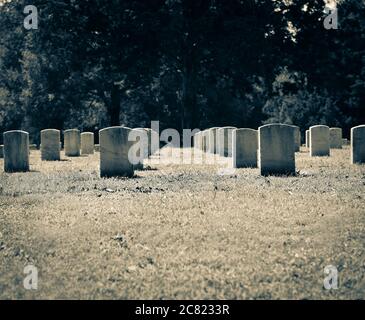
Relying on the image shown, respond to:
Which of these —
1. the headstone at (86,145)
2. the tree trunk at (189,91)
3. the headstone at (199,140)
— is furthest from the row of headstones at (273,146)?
the tree trunk at (189,91)

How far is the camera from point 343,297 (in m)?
4.94

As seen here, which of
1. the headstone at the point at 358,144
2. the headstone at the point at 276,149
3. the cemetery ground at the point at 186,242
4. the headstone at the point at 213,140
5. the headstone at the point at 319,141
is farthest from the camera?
the headstone at the point at 213,140

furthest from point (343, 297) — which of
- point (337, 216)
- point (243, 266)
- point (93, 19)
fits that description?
point (93, 19)

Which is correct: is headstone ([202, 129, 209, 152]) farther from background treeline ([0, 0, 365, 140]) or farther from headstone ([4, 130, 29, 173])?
headstone ([4, 130, 29, 173])

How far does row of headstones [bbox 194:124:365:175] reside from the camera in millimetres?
13844

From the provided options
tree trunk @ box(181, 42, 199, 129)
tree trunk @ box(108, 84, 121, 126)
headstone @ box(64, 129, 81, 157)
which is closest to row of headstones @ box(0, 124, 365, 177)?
headstone @ box(64, 129, 81, 157)

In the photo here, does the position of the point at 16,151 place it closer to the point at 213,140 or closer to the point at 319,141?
the point at 213,140

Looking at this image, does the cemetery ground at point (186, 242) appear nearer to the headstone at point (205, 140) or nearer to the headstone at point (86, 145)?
the headstone at point (205, 140)

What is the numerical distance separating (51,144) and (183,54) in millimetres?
19069

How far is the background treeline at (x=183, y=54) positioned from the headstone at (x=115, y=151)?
78.1 ft

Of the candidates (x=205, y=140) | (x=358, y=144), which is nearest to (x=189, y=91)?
(x=205, y=140)

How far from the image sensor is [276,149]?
45.5ft

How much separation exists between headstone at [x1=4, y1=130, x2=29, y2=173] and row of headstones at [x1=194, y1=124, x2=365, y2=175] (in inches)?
241

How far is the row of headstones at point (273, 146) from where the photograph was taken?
1384 centimetres
